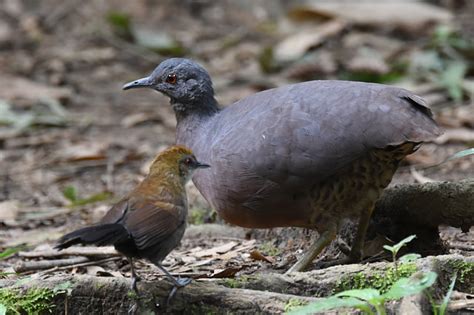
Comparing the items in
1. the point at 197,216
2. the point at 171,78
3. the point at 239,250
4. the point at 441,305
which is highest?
the point at 171,78

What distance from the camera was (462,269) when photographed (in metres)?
3.48

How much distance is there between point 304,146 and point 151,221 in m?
0.97

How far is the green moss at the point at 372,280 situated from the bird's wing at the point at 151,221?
68 cm

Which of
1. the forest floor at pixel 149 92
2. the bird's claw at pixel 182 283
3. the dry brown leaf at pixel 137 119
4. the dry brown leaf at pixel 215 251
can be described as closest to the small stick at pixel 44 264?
the forest floor at pixel 149 92

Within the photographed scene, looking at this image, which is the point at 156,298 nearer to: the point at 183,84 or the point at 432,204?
the point at 432,204

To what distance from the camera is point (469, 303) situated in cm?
327

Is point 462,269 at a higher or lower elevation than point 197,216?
higher

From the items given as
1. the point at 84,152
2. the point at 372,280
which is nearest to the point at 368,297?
the point at 372,280

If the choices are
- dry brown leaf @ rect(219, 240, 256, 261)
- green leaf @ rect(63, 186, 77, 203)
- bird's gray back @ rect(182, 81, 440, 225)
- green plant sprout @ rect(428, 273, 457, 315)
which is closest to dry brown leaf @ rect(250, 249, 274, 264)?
dry brown leaf @ rect(219, 240, 256, 261)

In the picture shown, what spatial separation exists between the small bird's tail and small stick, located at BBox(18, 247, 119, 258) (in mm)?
1290

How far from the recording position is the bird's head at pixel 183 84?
16.3 feet

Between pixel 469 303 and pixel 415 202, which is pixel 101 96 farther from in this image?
pixel 469 303

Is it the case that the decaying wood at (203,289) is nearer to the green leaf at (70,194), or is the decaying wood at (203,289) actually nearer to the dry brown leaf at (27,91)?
the green leaf at (70,194)

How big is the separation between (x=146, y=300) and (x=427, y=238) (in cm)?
168
